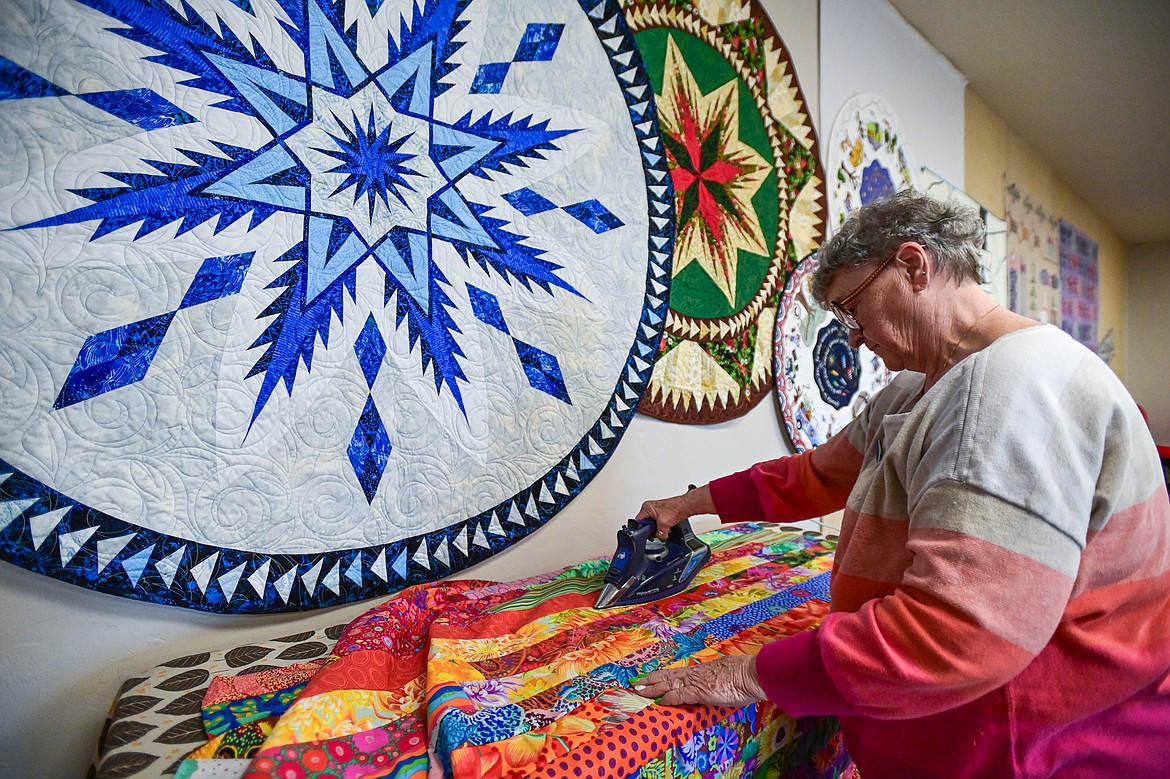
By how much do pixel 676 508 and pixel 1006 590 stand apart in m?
0.70

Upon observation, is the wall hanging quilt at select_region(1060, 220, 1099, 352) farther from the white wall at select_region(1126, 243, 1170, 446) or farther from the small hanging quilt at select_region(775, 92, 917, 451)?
the small hanging quilt at select_region(775, 92, 917, 451)

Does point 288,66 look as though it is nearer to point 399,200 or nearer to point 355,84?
point 355,84

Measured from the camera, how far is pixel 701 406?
1689mm

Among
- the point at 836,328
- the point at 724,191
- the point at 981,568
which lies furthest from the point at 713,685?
the point at 836,328

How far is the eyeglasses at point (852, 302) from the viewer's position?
982mm

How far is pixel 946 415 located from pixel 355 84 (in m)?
1.04

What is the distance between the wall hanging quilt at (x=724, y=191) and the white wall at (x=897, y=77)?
0.95 feet

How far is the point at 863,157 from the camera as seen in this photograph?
2266 mm

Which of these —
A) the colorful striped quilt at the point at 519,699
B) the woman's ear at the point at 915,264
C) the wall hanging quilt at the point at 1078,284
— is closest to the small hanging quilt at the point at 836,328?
the colorful striped quilt at the point at 519,699

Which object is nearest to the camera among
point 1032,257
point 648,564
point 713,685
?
point 713,685

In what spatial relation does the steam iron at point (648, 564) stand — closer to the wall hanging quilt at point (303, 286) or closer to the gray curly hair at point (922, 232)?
the wall hanging quilt at point (303, 286)

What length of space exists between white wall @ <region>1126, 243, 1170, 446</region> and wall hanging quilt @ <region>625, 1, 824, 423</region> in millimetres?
5078

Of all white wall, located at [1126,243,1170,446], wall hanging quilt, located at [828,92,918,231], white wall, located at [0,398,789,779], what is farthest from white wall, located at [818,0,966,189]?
white wall, located at [1126,243,1170,446]

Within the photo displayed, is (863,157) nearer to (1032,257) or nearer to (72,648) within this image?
(1032,257)
